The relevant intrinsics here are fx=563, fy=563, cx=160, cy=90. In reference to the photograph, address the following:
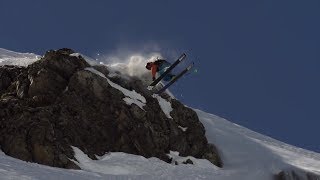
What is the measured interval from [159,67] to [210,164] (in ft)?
23.5

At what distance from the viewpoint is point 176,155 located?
3612 cm

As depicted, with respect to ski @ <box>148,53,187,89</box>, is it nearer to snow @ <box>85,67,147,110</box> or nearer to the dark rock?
snow @ <box>85,67,147,110</box>

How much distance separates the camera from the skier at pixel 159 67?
36.4 m

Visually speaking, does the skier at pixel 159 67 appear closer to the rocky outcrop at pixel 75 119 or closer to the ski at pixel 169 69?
the ski at pixel 169 69

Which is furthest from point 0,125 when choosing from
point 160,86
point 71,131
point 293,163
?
point 293,163

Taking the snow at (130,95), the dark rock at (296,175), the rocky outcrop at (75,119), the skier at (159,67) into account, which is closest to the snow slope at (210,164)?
the dark rock at (296,175)

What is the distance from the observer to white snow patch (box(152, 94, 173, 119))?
39.0 m

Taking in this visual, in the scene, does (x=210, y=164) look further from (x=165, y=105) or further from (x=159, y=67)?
(x=159, y=67)

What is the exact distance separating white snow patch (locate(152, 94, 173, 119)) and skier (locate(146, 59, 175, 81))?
242cm

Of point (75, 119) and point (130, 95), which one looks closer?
point (75, 119)

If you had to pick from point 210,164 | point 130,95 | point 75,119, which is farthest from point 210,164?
point 75,119

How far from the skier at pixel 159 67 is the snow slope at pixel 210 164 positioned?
3.09 m

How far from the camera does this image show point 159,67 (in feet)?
121

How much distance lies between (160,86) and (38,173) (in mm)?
18148
